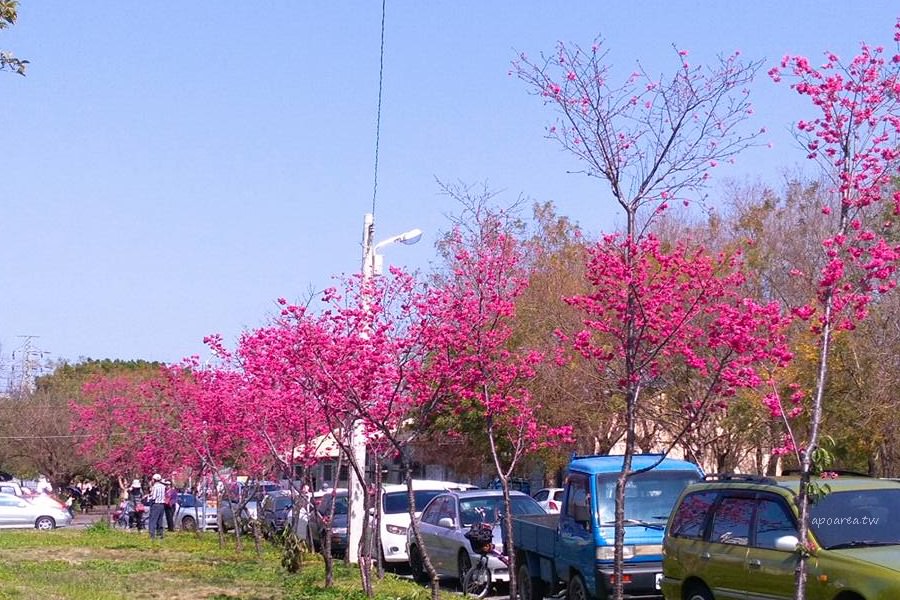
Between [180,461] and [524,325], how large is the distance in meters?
12.0

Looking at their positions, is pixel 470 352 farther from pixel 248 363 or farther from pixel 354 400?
pixel 248 363

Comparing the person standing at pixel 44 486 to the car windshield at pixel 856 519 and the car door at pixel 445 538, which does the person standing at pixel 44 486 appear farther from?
the car windshield at pixel 856 519

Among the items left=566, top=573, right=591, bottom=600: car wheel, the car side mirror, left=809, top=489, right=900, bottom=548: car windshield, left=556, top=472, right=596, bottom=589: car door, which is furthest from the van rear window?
the car side mirror

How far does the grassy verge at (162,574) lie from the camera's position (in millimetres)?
15938

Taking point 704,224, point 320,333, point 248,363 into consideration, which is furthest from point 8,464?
point 320,333

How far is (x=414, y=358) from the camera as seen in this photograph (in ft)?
50.9

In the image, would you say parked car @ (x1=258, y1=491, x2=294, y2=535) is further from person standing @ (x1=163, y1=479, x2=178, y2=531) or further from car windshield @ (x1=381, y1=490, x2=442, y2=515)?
car windshield @ (x1=381, y1=490, x2=442, y2=515)

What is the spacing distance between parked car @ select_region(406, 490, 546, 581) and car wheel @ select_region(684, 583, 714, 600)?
6144 mm

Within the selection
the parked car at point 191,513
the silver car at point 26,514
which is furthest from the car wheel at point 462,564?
the silver car at point 26,514

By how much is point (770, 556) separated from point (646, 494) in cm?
389

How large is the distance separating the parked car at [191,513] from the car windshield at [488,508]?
810 inches

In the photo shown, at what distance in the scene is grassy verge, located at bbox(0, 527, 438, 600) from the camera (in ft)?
52.3

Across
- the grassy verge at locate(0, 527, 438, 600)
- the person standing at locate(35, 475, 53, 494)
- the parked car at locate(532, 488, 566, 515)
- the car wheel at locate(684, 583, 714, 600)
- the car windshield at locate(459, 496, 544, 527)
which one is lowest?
the grassy verge at locate(0, 527, 438, 600)

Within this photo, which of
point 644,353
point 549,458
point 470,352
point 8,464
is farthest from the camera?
point 8,464
